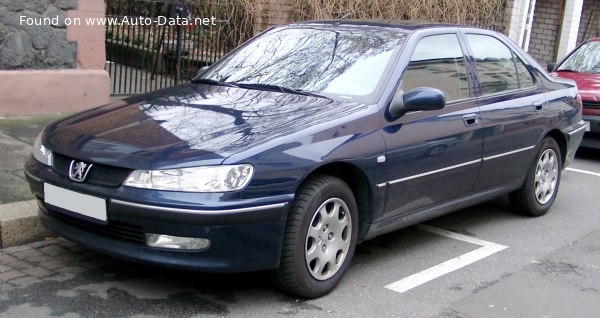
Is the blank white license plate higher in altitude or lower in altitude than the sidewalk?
higher

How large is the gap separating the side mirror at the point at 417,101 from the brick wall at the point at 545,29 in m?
15.3

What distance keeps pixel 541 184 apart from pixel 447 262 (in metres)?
1.74

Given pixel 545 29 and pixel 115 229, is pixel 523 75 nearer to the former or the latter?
pixel 115 229

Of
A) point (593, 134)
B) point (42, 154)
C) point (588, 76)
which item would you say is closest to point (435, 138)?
point (42, 154)

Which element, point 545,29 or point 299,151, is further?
point 545,29

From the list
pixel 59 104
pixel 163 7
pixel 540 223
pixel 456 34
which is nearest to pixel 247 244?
pixel 456 34

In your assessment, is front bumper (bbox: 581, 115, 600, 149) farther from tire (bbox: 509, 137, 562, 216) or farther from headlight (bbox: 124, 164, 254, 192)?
headlight (bbox: 124, 164, 254, 192)

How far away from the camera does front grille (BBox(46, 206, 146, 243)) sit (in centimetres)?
387

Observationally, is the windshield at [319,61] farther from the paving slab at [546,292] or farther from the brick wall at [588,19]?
the brick wall at [588,19]

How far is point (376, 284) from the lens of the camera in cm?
465

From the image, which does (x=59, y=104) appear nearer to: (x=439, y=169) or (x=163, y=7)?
(x=163, y=7)

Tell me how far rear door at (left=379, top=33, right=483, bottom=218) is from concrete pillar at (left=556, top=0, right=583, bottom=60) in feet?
45.6

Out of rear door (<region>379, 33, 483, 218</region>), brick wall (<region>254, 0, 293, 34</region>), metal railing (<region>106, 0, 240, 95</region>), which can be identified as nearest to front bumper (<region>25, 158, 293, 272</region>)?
rear door (<region>379, 33, 483, 218</region>)

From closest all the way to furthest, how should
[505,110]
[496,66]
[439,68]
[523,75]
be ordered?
[439,68] < [505,110] < [496,66] < [523,75]
